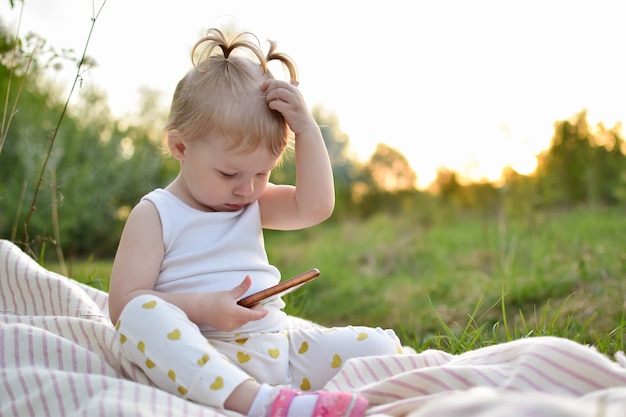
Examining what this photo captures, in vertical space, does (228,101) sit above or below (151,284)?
above

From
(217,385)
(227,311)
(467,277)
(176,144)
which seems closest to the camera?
(217,385)

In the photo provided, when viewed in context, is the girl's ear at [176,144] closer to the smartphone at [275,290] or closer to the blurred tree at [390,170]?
the smartphone at [275,290]

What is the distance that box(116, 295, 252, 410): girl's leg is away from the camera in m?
1.25

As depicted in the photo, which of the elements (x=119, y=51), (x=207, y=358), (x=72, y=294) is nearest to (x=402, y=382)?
(x=207, y=358)

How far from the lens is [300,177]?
1.69 meters

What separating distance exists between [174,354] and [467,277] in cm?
278

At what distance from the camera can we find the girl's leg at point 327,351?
155cm

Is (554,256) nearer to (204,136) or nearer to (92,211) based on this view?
(204,136)

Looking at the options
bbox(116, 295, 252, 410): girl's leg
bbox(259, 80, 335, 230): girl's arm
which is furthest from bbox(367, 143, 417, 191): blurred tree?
bbox(116, 295, 252, 410): girl's leg

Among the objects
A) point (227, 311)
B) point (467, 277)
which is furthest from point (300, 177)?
point (467, 277)

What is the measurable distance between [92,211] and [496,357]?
5.23m

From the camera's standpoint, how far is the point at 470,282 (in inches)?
143

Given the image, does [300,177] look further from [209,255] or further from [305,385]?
[305,385]

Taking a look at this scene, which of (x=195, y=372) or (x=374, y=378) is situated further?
(x=374, y=378)
